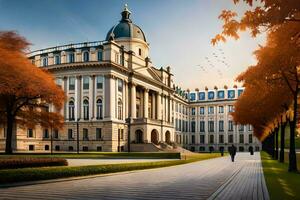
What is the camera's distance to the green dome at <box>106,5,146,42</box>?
296ft

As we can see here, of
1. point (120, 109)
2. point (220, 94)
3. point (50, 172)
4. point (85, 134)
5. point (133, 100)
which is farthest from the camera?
point (220, 94)

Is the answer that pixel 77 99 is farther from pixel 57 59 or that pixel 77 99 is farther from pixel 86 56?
pixel 57 59

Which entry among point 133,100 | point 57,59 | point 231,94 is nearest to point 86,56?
point 57,59

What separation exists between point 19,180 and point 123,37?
72109 millimetres

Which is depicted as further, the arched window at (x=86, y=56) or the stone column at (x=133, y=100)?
the stone column at (x=133, y=100)

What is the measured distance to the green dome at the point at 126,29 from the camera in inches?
3548

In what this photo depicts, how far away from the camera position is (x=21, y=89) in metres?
38.4

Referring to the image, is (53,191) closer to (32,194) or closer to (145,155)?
(32,194)

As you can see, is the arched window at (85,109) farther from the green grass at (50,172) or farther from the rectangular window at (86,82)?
the green grass at (50,172)

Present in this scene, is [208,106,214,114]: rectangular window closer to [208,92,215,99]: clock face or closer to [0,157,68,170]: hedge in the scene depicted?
[208,92,215,99]: clock face

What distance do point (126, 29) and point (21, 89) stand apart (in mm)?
54726

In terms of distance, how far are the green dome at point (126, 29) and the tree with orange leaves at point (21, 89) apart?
145 ft

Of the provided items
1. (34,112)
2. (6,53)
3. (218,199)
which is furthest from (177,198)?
(34,112)

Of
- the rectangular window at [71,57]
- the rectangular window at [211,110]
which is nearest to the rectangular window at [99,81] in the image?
the rectangular window at [71,57]
